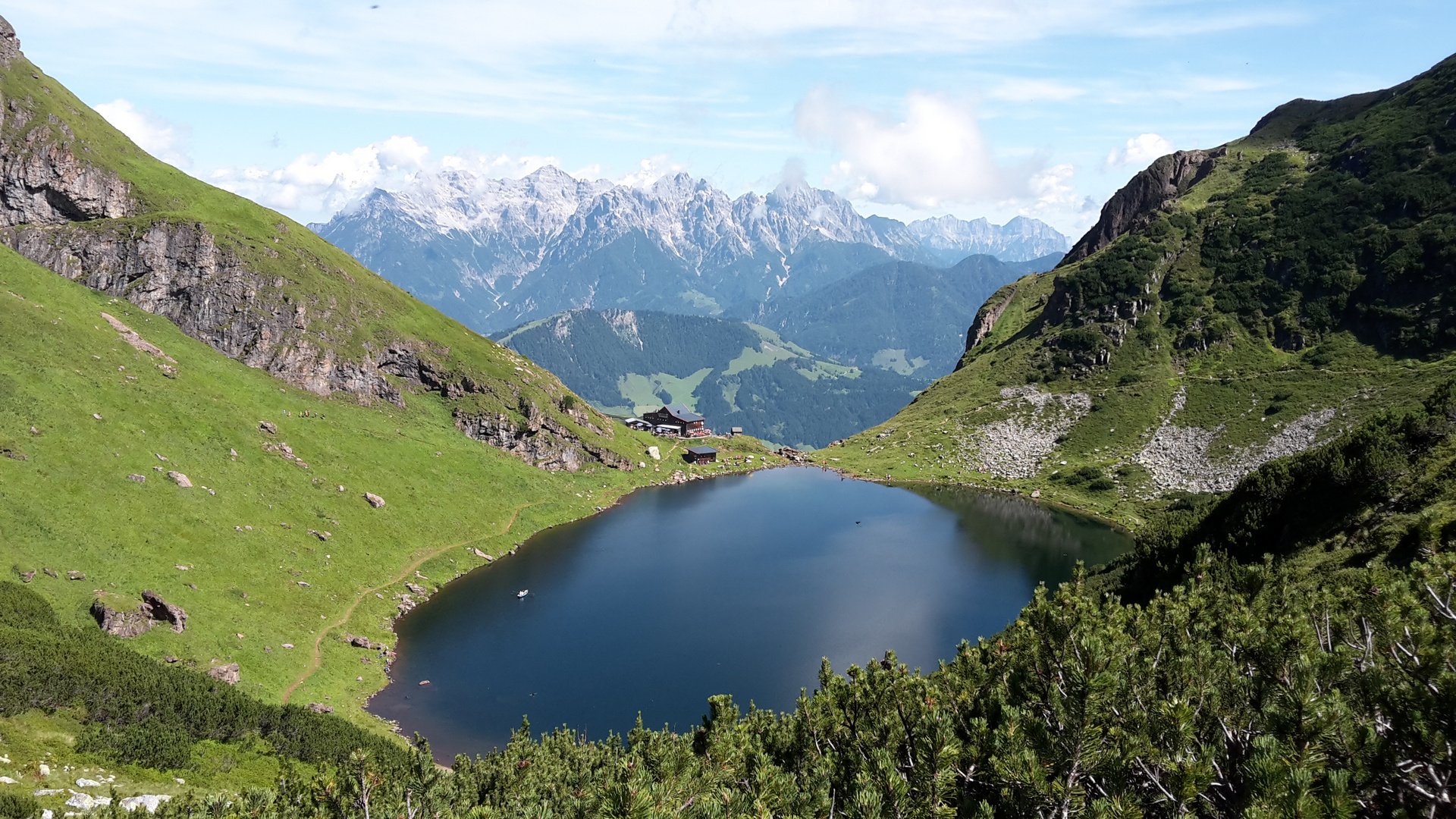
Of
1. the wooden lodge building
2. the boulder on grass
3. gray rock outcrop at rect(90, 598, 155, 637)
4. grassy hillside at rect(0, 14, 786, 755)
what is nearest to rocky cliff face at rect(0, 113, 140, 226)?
grassy hillside at rect(0, 14, 786, 755)

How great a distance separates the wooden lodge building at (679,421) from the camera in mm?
170750

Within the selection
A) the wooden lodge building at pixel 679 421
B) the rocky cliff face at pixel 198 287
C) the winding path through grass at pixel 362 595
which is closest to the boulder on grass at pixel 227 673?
the winding path through grass at pixel 362 595

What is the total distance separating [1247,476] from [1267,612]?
45192mm

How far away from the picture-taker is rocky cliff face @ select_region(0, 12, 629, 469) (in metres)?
104

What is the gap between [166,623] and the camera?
54.2m

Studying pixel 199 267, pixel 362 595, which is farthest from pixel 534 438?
pixel 199 267

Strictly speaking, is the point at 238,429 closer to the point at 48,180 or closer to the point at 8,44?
the point at 48,180

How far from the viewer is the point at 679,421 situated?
17100 cm

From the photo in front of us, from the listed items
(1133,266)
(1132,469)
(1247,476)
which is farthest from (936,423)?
(1247,476)

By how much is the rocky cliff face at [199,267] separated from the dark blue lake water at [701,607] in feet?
116

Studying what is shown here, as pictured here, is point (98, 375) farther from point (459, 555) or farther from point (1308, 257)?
point (1308, 257)

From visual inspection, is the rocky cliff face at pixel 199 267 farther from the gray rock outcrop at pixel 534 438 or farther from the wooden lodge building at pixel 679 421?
the wooden lodge building at pixel 679 421

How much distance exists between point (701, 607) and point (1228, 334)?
128522 mm

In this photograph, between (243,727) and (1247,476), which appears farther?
(1247,476)
